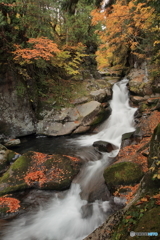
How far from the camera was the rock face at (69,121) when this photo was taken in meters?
11.4

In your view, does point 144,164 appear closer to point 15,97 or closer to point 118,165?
point 118,165

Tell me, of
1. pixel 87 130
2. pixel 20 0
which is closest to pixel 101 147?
pixel 87 130

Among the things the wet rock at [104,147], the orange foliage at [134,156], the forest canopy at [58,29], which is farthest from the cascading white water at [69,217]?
the forest canopy at [58,29]

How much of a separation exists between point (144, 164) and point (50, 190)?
3.74m

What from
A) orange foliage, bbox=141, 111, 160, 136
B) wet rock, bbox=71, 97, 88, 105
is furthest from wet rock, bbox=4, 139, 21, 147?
orange foliage, bbox=141, 111, 160, 136

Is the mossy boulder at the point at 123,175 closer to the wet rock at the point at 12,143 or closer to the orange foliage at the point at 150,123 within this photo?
the orange foliage at the point at 150,123

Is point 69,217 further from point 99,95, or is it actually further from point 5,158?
point 99,95

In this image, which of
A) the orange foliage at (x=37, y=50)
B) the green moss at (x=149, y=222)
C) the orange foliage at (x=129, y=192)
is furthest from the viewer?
the orange foliage at (x=37, y=50)

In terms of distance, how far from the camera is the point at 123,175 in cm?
557

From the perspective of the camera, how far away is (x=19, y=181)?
6.29m

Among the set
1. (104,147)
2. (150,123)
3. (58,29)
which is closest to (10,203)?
(104,147)

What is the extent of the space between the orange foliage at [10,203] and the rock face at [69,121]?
5931 mm

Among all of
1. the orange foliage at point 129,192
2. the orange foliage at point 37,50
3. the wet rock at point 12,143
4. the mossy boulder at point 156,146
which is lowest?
the wet rock at point 12,143

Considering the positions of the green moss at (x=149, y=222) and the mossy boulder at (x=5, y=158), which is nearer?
the green moss at (x=149, y=222)
